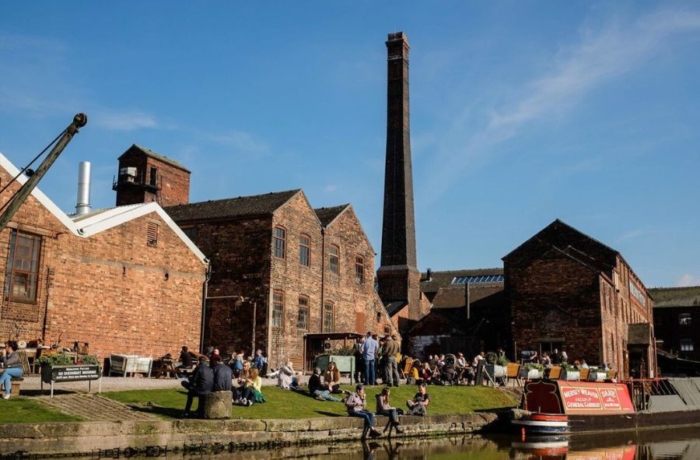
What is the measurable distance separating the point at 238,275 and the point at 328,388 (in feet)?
39.6

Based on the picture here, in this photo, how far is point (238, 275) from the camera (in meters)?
32.3

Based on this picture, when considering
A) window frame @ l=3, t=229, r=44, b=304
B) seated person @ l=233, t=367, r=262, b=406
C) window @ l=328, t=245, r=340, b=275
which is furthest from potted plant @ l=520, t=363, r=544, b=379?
window frame @ l=3, t=229, r=44, b=304

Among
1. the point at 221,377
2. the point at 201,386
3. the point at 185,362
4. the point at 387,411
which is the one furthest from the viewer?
the point at 185,362

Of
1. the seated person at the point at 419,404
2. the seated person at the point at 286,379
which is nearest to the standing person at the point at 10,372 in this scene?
the seated person at the point at 286,379

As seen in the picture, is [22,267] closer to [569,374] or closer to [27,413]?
[27,413]

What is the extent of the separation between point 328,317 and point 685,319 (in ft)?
163

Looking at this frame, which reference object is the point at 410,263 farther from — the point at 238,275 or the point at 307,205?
the point at 238,275

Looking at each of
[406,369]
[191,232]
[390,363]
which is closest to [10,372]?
[390,363]

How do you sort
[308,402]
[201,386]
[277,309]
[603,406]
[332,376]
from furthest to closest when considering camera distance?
[277,309], [603,406], [332,376], [308,402], [201,386]

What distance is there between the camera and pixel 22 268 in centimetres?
2281

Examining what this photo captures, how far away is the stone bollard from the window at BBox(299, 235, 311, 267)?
1783 cm

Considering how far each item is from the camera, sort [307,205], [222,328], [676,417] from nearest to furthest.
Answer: [676,417] < [222,328] < [307,205]

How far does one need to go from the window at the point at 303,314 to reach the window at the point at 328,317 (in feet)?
4.92

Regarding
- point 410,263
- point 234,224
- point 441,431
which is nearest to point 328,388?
point 441,431
